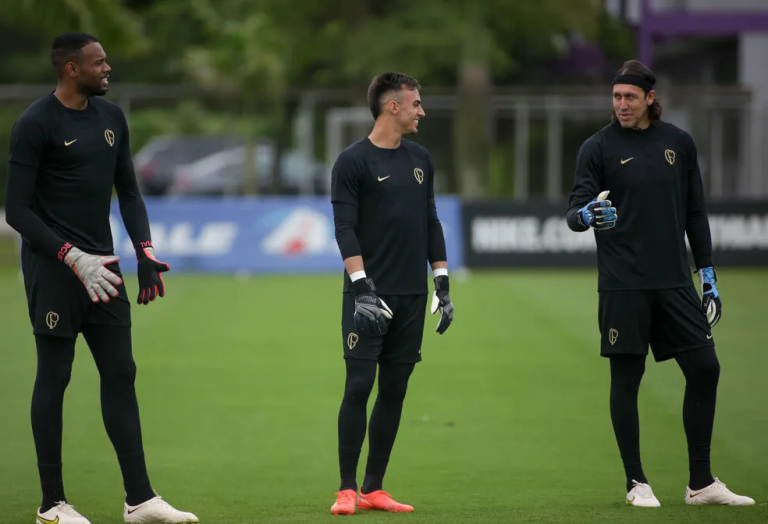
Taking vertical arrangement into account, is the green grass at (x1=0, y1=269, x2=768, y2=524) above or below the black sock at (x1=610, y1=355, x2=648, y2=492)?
below

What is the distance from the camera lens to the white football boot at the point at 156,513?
590 centimetres

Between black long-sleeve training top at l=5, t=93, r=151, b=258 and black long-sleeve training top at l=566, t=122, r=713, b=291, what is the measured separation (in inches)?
93.5

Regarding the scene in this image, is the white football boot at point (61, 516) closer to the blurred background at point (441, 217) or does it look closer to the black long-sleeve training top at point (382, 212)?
the blurred background at point (441, 217)

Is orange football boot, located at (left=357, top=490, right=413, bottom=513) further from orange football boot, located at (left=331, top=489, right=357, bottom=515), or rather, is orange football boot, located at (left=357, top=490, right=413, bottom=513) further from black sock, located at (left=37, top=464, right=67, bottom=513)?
black sock, located at (left=37, top=464, right=67, bottom=513)

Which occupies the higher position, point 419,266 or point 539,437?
point 419,266

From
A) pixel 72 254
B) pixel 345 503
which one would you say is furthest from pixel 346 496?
pixel 72 254

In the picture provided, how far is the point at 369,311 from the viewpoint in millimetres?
6055

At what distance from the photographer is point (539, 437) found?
27.6 ft

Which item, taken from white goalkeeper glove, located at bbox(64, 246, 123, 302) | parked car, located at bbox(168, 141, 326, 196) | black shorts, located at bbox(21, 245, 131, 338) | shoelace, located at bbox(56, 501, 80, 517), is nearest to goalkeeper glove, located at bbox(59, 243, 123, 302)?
white goalkeeper glove, located at bbox(64, 246, 123, 302)

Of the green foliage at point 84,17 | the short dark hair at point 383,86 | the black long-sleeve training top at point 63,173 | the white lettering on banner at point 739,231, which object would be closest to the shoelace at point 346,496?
the black long-sleeve training top at point 63,173

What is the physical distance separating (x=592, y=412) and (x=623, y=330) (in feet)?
9.98

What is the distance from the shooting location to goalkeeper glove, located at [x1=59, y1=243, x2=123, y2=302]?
5.62m

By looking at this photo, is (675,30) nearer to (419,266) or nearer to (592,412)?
(592,412)

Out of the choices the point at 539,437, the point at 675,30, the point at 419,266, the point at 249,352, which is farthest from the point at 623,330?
the point at 675,30
